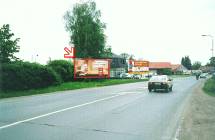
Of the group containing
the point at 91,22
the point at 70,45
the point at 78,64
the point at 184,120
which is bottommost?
the point at 184,120

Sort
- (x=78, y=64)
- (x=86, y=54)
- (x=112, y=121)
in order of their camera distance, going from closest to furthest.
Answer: (x=112, y=121), (x=78, y=64), (x=86, y=54)

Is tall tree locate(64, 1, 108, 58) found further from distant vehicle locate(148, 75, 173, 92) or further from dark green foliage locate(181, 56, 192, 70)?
dark green foliage locate(181, 56, 192, 70)

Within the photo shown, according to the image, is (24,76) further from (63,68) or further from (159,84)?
(63,68)

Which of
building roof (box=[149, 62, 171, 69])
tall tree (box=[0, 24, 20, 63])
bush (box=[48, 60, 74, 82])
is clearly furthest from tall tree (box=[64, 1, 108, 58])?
building roof (box=[149, 62, 171, 69])

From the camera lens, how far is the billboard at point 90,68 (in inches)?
1794

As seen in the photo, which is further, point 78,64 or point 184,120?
point 78,64

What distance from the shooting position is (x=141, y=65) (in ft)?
250

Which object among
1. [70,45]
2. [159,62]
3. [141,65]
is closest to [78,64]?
[70,45]

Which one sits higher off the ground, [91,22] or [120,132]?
[91,22]

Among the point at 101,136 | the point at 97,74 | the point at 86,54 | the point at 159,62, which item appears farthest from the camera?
the point at 159,62

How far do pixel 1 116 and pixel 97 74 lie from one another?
3758cm

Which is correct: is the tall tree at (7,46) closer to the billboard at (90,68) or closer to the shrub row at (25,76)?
the shrub row at (25,76)

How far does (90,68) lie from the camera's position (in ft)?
159

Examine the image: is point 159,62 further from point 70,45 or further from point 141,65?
point 70,45
